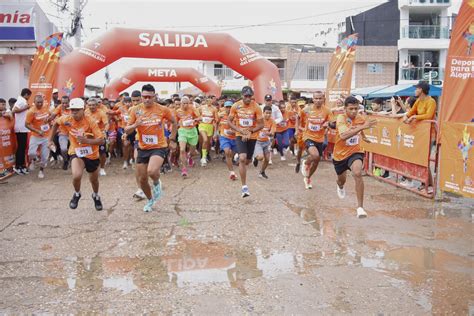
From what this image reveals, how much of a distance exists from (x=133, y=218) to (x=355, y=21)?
141 feet

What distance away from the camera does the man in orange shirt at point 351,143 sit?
6957 millimetres

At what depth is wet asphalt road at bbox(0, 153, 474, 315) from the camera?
411cm

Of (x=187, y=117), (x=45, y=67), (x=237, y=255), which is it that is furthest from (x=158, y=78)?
(x=237, y=255)

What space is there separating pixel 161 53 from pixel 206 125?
Answer: 11.9 ft

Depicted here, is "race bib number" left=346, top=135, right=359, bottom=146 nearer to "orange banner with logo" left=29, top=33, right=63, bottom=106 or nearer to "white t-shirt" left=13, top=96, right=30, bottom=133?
"white t-shirt" left=13, top=96, right=30, bottom=133

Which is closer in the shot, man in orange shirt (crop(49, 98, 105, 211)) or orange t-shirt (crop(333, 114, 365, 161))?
orange t-shirt (crop(333, 114, 365, 161))

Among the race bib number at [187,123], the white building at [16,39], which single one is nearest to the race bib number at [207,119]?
the race bib number at [187,123]

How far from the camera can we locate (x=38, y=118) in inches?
441

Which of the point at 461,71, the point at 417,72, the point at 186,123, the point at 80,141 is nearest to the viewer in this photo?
the point at 80,141

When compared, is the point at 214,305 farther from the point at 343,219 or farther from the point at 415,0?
the point at 415,0

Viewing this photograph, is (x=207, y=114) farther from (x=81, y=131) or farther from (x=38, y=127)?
(x=81, y=131)

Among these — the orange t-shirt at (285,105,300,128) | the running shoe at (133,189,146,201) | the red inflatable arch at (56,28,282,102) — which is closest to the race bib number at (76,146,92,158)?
the running shoe at (133,189,146,201)

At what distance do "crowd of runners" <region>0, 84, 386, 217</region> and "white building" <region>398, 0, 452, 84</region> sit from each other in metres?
25.6

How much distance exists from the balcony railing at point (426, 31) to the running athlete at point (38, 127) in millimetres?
33192
